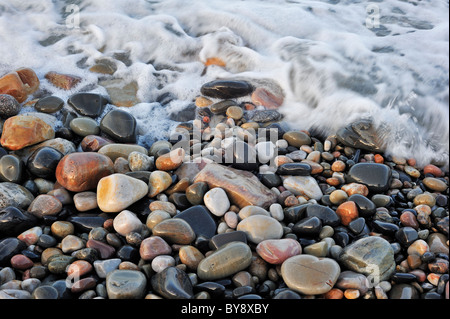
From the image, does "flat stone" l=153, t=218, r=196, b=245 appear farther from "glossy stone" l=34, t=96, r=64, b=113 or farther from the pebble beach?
"glossy stone" l=34, t=96, r=64, b=113

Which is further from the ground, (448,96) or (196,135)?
(448,96)

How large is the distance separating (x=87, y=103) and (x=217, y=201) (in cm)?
157

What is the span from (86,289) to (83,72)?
2.48 metres

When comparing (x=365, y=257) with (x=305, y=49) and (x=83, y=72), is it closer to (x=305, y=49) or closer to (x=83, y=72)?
(x=305, y=49)

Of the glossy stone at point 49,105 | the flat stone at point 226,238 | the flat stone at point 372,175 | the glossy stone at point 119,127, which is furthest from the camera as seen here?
the glossy stone at point 49,105

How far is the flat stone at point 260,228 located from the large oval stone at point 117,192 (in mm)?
640

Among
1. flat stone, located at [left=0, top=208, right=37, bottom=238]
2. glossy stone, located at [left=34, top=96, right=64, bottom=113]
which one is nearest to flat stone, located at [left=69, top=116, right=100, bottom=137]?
glossy stone, located at [left=34, top=96, right=64, bottom=113]

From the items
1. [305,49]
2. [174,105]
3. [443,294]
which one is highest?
[305,49]

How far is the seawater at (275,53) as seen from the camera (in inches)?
126

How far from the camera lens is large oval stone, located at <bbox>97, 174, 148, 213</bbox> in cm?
226

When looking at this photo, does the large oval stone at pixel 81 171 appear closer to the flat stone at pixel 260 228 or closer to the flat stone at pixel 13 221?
the flat stone at pixel 13 221

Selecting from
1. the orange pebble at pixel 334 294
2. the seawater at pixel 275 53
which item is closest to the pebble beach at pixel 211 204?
the orange pebble at pixel 334 294
